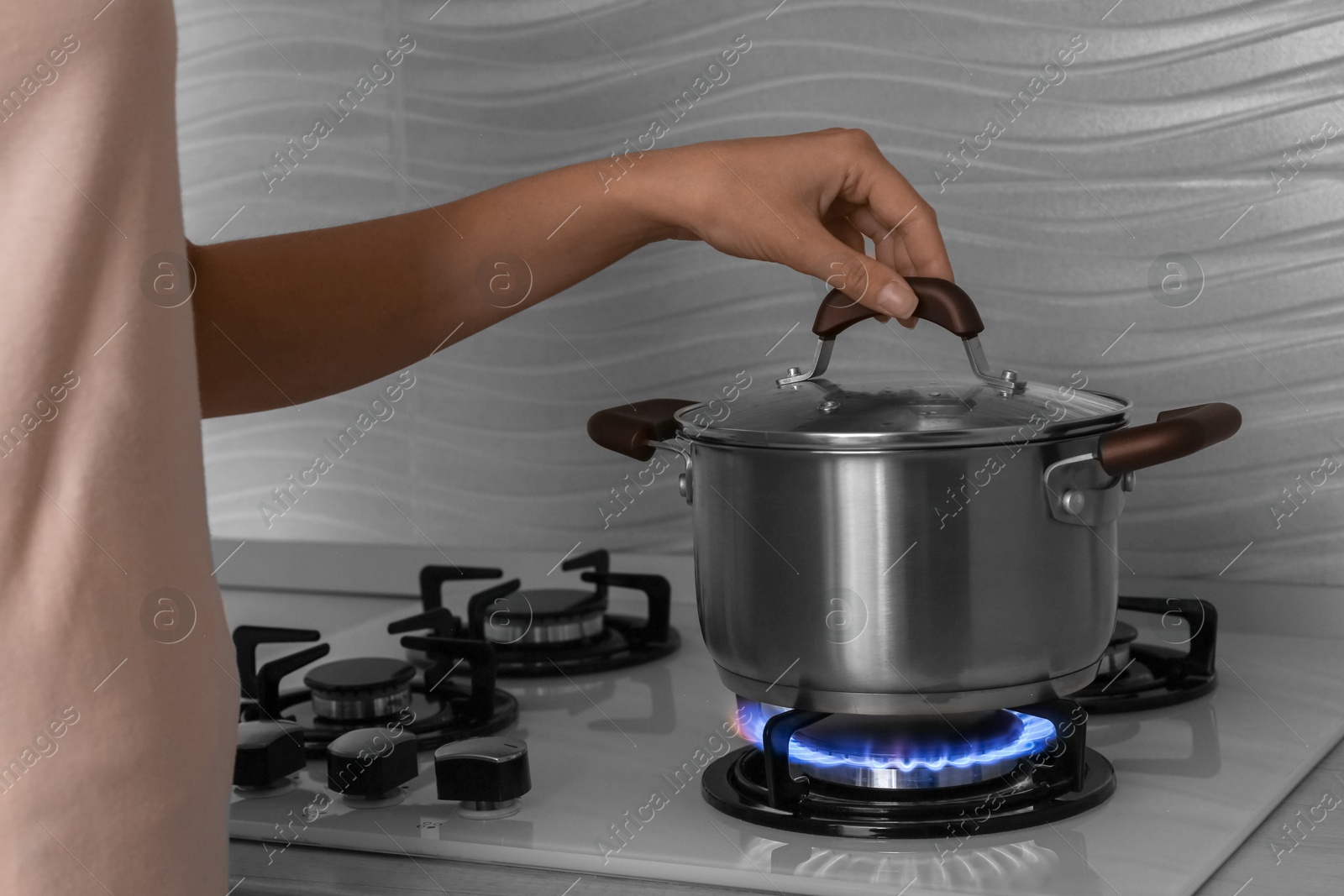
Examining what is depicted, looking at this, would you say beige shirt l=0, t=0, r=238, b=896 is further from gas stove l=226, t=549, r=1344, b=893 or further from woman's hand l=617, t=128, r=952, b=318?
woman's hand l=617, t=128, r=952, b=318

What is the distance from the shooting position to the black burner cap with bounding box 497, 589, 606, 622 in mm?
1039

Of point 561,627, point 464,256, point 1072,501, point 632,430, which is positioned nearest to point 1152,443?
point 1072,501

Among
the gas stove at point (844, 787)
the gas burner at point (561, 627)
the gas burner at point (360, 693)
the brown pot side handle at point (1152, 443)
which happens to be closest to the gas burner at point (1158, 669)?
the gas stove at point (844, 787)

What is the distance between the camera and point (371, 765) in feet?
2.35

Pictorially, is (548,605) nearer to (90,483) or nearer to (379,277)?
(379,277)

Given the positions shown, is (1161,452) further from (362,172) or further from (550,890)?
(362,172)

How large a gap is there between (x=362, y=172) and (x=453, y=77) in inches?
5.6

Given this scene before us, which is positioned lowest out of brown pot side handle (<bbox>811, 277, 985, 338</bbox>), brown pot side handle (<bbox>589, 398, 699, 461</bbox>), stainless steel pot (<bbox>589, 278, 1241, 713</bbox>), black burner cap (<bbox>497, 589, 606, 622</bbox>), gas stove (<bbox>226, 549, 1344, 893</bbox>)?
gas stove (<bbox>226, 549, 1344, 893</bbox>)

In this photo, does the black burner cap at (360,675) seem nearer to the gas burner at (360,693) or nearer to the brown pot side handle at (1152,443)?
the gas burner at (360,693)

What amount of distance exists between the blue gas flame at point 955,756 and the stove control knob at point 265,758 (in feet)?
0.96

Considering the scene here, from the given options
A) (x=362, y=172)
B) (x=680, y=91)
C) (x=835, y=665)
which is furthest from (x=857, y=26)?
(x=835, y=665)

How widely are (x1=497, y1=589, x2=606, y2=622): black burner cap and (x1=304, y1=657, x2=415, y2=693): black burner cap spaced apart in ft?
0.48

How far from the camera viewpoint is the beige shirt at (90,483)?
486 millimetres

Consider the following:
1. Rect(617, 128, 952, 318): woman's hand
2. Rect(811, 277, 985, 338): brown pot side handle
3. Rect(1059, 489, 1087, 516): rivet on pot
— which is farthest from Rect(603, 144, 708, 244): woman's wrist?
Rect(1059, 489, 1087, 516): rivet on pot
